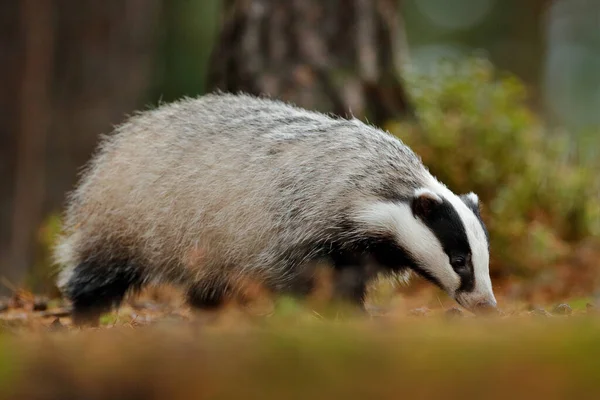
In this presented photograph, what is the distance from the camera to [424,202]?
5.04 metres

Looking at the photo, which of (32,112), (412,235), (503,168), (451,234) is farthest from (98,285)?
(32,112)

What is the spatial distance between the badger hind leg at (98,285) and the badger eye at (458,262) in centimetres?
217

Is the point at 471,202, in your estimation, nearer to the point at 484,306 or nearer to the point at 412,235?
the point at 412,235

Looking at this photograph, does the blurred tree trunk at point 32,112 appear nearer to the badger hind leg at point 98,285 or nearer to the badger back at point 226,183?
the badger back at point 226,183

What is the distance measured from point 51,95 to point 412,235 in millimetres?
7444

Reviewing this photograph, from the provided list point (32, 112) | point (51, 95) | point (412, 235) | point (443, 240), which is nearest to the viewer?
point (443, 240)

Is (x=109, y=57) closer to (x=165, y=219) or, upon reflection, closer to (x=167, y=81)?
(x=165, y=219)

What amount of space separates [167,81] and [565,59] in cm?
1214

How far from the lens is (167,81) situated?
21.8 m

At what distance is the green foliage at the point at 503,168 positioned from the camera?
8.07 metres

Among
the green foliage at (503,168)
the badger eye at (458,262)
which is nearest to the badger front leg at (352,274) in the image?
the badger eye at (458,262)

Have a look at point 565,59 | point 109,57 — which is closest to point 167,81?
point 109,57

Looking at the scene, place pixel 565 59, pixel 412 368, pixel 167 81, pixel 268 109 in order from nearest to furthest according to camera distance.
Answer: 1. pixel 412 368
2. pixel 268 109
3. pixel 167 81
4. pixel 565 59

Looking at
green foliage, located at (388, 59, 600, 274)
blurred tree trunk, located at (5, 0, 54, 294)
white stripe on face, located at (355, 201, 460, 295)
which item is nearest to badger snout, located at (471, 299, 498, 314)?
white stripe on face, located at (355, 201, 460, 295)
